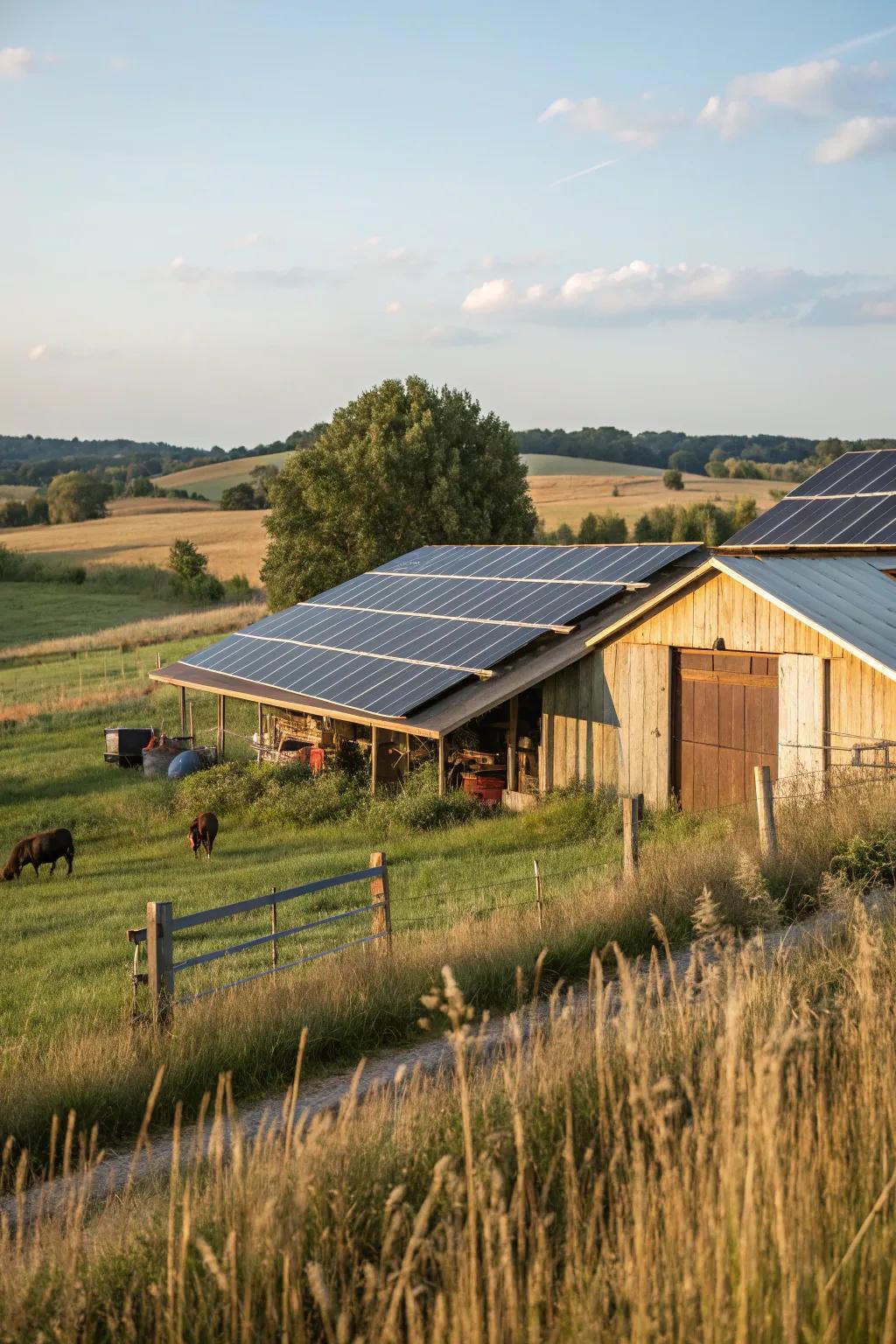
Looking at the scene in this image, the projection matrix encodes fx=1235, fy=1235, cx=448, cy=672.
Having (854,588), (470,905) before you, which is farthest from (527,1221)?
(854,588)

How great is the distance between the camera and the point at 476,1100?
5.45m

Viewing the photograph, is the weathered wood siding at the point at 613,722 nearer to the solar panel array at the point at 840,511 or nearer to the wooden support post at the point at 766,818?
the solar panel array at the point at 840,511

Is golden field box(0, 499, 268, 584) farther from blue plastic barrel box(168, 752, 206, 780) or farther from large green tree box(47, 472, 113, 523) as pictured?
blue plastic barrel box(168, 752, 206, 780)

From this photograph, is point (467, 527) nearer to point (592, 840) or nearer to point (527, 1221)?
point (592, 840)

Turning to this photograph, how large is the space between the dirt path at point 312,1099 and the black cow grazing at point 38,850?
46.7 feet

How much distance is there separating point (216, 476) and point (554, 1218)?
15962 centimetres

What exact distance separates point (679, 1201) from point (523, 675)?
18.1 metres

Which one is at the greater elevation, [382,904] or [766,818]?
Answer: [766,818]

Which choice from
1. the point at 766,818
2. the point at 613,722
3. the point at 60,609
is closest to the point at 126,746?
the point at 613,722

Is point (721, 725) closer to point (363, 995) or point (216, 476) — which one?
point (363, 995)

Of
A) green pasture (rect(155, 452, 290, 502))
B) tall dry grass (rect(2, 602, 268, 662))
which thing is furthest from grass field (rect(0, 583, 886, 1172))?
green pasture (rect(155, 452, 290, 502))

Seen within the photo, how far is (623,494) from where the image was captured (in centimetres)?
11200

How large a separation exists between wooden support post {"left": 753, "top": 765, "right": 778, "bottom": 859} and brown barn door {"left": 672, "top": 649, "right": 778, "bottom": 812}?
638 cm

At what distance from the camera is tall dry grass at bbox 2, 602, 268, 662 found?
52.3 meters
